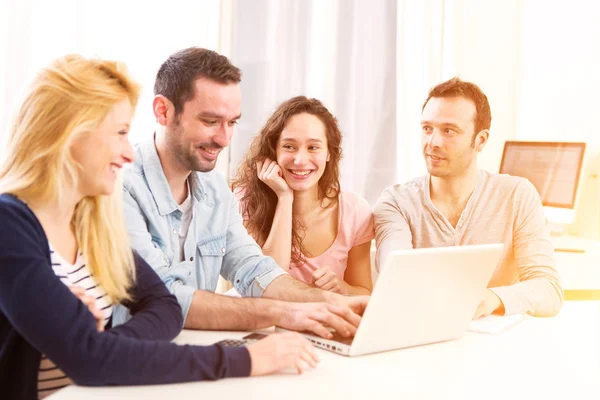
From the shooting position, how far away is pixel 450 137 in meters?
2.42

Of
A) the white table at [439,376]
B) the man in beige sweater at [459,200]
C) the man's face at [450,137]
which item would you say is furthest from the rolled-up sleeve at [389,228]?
the white table at [439,376]

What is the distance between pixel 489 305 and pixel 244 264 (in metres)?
0.70

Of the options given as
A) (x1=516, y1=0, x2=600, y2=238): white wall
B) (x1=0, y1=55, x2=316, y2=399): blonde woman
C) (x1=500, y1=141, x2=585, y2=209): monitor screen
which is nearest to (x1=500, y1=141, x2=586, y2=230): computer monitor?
(x1=500, y1=141, x2=585, y2=209): monitor screen

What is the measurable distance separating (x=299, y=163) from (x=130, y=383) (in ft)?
4.61

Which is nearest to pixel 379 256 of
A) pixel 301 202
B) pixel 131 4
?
pixel 301 202

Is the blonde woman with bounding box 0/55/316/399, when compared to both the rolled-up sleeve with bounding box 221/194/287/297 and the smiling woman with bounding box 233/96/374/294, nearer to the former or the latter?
the rolled-up sleeve with bounding box 221/194/287/297

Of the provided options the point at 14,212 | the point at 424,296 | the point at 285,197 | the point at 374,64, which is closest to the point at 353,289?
the point at 285,197

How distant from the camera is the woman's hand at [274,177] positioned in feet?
7.96

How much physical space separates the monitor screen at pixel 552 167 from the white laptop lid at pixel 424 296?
2.04 m

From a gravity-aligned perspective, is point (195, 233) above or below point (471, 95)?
below

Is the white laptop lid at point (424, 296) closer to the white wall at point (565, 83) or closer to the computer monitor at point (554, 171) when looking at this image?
the computer monitor at point (554, 171)

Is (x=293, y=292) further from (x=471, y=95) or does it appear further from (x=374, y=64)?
(x=374, y=64)

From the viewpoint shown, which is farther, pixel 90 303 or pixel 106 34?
pixel 106 34

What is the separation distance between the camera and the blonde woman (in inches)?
44.1
